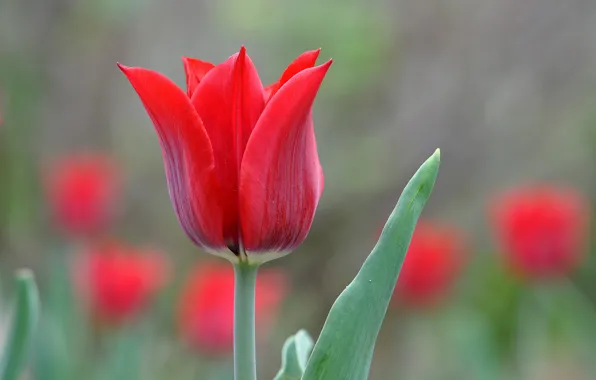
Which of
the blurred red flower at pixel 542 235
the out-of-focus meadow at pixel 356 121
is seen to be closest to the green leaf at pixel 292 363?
the blurred red flower at pixel 542 235

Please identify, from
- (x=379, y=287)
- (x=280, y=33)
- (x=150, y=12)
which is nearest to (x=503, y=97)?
(x=280, y=33)

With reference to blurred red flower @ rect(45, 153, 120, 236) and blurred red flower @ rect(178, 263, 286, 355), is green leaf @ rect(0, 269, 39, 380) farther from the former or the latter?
blurred red flower @ rect(45, 153, 120, 236)

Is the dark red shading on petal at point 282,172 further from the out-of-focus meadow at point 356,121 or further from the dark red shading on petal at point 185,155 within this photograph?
the out-of-focus meadow at point 356,121

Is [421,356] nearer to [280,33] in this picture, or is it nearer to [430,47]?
[430,47]

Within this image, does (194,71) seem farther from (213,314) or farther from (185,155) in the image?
(213,314)

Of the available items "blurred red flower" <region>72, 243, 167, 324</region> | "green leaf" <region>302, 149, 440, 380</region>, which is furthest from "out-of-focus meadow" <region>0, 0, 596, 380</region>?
"green leaf" <region>302, 149, 440, 380</region>

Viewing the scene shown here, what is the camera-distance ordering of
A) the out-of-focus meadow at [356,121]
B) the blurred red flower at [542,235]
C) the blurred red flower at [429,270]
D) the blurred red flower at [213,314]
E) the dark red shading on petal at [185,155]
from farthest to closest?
1. the out-of-focus meadow at [356,121]
2. the blurred red flower at [429,270]
3. the blurred red flower at [542,235]
4. the blurred red flower at [213,314]
5. the dark red shading on petal at [185,155]
